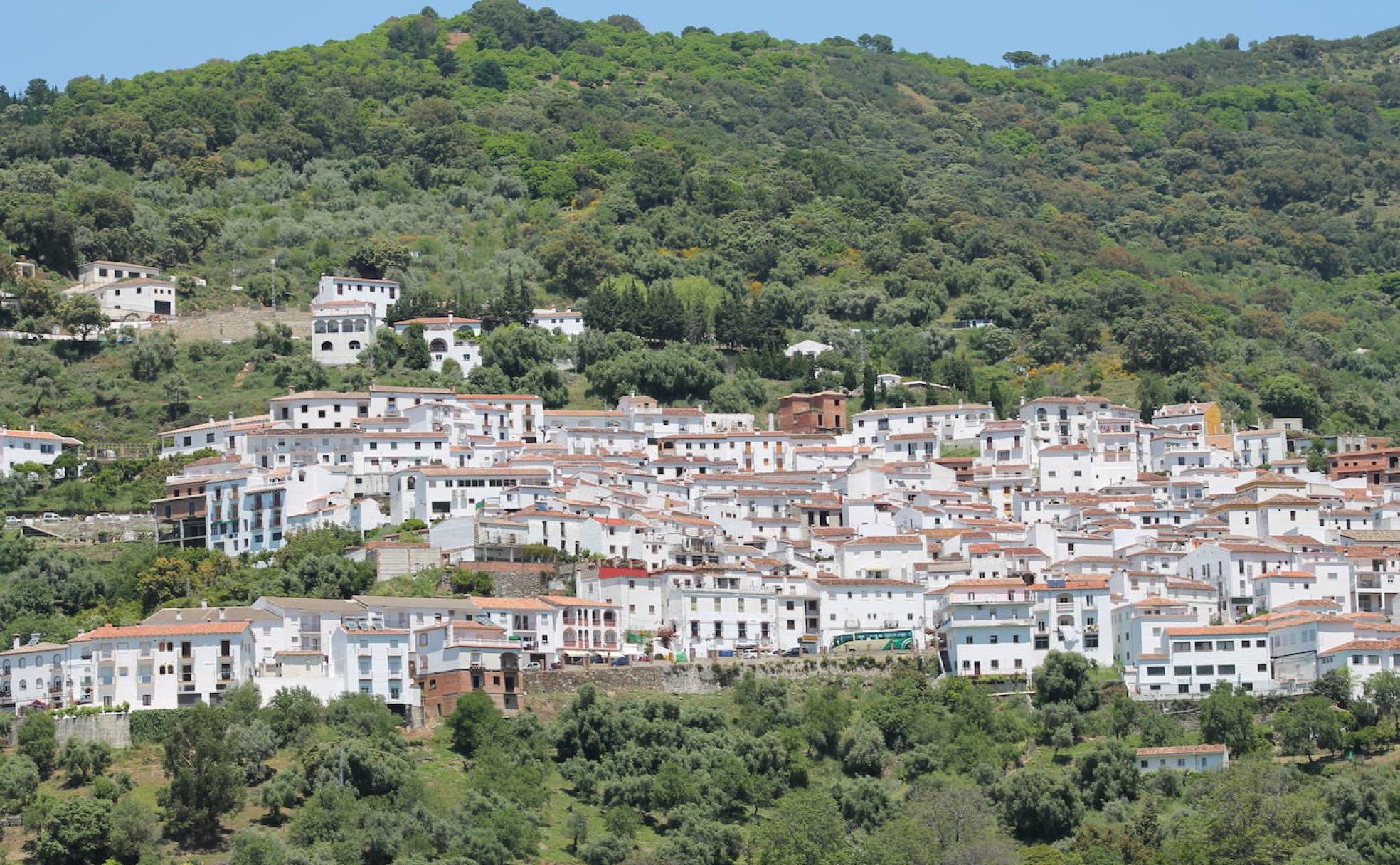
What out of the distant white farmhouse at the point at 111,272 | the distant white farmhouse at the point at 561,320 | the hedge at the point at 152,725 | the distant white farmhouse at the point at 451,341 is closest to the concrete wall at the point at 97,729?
the hedge at the point at 152,725

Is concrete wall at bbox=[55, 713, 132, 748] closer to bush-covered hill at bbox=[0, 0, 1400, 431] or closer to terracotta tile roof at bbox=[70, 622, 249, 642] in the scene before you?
terracotta tile roof at bbox=[70, 622, 249, 642]

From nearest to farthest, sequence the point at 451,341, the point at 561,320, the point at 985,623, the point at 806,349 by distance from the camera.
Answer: the point at 985,623 < the point at 451,341 < the point at 561,320 < the point at 806,349

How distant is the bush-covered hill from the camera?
106375mm

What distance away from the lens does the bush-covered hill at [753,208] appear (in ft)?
349

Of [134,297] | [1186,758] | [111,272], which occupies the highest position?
[111,272]

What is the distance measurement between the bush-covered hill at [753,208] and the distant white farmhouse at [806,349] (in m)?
0.84

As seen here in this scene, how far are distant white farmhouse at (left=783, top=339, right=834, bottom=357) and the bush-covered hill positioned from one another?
Answer: 33.1 inches

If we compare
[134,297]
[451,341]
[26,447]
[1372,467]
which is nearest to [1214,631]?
[1372,467]

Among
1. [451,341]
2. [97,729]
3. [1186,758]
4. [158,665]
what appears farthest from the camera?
[451,341]

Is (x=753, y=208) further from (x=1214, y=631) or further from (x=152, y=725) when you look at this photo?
(x=152, y=725)

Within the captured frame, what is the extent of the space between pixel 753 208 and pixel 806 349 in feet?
86.4

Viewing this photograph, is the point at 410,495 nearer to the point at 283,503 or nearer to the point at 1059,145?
the point at 283,503

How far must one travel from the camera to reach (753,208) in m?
130

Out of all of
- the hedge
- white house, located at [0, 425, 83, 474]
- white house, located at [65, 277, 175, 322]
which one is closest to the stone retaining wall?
the hedge
